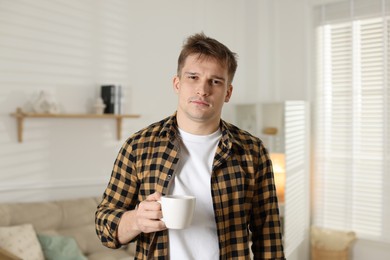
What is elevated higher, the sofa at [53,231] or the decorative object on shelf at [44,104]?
the decorative object on shelf at [44,104]

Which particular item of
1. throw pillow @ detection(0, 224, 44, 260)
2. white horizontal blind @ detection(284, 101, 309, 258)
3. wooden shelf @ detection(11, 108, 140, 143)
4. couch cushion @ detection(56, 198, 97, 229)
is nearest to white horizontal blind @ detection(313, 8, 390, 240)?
white horizontal blind @ detection(284, 101, 309, 258)

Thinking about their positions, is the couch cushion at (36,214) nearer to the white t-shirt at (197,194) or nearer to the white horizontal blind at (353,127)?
the white t-shirt at (197,194)

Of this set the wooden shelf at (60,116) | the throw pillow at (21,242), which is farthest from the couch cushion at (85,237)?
the wooden shelf at (60,116)

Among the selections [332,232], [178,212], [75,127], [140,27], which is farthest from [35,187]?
[332,232]

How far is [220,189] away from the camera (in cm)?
113

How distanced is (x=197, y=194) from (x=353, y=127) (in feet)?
9.85

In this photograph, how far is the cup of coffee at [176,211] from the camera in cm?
94

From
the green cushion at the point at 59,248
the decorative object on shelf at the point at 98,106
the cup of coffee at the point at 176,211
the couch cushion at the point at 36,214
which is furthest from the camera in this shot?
the decorative object on shelf at the point at 98,106

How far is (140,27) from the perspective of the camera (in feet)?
12.0

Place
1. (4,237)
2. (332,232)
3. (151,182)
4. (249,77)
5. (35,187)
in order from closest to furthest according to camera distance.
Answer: (151,182), (4,237), (35,187), (332,232), (249,77)

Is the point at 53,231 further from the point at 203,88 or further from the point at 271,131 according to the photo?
the point at 271,131

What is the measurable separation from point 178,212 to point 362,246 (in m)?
3.32

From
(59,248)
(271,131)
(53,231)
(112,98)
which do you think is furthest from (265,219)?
(271,131)

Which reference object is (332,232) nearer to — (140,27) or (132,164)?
(140,27)
